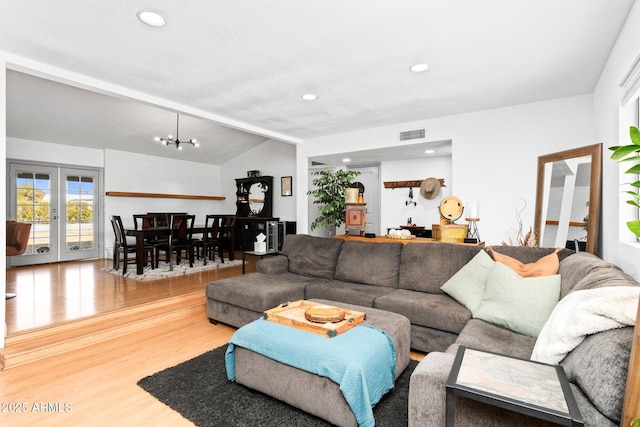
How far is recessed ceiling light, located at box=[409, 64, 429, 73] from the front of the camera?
285 centimetres

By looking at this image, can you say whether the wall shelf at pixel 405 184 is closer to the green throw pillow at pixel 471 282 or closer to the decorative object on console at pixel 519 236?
the decorative object on console at pixel 519 236

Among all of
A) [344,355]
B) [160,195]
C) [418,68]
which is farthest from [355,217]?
[160,195]

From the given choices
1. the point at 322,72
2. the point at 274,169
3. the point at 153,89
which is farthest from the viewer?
the point at 274,169

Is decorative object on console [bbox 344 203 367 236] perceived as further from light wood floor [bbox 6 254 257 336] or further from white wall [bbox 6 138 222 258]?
white wall [bbox 6 138 222 258]

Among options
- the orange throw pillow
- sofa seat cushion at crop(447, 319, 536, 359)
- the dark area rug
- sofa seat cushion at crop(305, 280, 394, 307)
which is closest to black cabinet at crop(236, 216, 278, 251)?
sofa seat cushion at crop(305, 280, 394, 307)

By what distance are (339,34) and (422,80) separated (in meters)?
1.18

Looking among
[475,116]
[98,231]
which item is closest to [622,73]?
[475,116]

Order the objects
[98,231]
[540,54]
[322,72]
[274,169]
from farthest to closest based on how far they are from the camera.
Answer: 1. [274,169]
2. [98,231]
3. [322,72]
4. [540,54]

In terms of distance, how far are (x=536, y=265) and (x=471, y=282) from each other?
18.9 inches

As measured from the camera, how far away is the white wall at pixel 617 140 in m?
1.98

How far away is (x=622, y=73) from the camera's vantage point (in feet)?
7.37

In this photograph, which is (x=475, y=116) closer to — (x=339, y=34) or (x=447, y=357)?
(x=339, y=34)

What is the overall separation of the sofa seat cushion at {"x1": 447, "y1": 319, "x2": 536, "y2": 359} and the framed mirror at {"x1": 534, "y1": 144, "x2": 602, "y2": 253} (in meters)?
1.30

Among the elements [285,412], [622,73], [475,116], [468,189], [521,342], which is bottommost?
[285,412]
